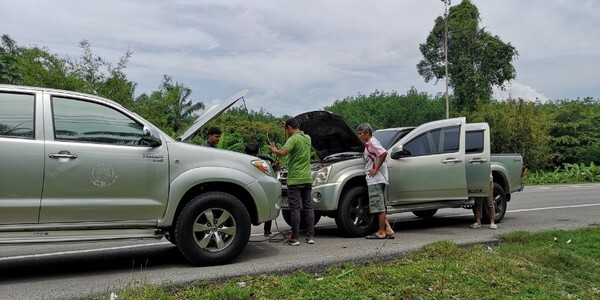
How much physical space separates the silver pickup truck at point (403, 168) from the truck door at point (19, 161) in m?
3.72

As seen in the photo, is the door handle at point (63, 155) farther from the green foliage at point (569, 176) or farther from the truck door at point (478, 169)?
the green foliage at point (569, 176)

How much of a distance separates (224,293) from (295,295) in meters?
0.63

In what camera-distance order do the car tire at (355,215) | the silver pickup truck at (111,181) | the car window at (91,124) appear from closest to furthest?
the silver pickup truck at (111,181) < the car window at (91,124) < the car tire at (355,215)

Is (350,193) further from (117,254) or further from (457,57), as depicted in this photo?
(457,57)

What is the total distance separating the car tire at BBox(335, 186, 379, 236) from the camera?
762 cm

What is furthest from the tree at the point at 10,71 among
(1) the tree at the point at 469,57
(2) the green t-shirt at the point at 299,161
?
(1) the tree at the point at 469,57

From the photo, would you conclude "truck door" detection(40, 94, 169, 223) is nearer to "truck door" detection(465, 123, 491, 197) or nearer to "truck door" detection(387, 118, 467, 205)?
"truck door" detection(387, 118, 467, 205)

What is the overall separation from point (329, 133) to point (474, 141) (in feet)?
8.27

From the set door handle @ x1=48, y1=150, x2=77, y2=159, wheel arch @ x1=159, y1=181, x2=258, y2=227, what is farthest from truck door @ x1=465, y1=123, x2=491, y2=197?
door handle @ x1=48, y1=150, x2=77, y2=159

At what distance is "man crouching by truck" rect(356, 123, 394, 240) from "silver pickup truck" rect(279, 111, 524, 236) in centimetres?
35

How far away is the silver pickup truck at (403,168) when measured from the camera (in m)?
7.68

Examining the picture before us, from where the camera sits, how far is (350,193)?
304 inches

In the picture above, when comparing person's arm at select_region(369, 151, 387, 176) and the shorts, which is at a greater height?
person's arm at select_region(369, 151, 387, 176)

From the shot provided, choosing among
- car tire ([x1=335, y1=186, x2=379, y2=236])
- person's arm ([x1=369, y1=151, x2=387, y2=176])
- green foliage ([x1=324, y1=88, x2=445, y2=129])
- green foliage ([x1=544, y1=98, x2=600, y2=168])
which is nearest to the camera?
person's arm ([x1=369, y1=151, x2=387, y2=176])
